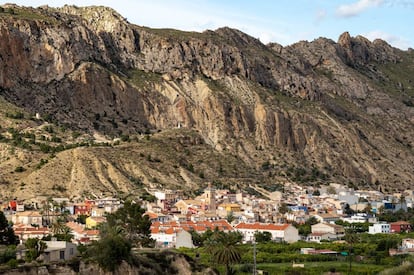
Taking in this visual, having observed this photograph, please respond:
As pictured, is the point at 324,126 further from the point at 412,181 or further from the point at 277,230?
the point at 277,230

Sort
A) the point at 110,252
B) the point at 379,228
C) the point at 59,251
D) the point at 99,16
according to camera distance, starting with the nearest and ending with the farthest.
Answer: the point at 110,252, the point at 59,251, the point at 379,228, the point at 99,16

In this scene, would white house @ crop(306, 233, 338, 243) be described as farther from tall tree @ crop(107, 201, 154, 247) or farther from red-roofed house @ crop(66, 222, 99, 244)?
tall tree @ crop(107, 201, 154, 247)

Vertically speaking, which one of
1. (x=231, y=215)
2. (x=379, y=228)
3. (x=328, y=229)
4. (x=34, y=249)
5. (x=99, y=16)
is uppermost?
(x=99, y=16)

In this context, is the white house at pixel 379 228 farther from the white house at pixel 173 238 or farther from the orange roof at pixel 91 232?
the orange roof at pixel 91 232

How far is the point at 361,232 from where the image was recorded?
110 meters

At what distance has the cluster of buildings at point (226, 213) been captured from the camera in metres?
92.0

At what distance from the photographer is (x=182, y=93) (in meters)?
172

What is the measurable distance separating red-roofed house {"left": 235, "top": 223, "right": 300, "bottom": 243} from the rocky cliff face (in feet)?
178

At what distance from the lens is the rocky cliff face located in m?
154

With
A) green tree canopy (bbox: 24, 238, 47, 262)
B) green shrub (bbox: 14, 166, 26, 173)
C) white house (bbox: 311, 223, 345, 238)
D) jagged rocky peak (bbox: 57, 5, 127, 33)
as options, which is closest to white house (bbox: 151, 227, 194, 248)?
white house (bbox: 311, 223, 345, 238)

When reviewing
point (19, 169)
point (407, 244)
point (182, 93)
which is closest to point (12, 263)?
point (407, 244)

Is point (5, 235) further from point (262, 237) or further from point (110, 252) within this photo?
point (262, 237)

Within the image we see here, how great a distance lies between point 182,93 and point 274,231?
74867mm

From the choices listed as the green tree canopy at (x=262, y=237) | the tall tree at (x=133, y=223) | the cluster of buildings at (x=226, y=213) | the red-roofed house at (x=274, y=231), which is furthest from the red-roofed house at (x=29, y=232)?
the red-roofed house at (x=274, y=231)
